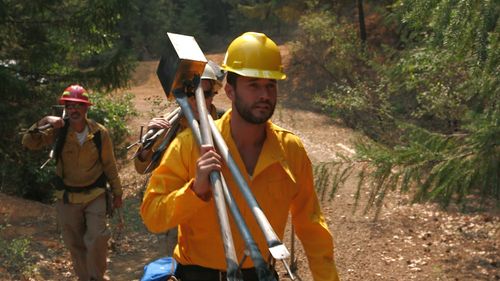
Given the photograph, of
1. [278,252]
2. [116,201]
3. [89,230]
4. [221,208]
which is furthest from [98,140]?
[278,252]

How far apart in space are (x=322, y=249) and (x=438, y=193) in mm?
2565

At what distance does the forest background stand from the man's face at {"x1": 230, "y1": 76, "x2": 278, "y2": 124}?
7.05ft

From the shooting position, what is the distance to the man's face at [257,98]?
2680mm

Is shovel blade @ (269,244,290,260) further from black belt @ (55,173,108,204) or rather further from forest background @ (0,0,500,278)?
black belt @ (55,173,108,204)

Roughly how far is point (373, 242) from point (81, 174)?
4.63 meters

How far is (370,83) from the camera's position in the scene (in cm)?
1519

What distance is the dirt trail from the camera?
7.77m

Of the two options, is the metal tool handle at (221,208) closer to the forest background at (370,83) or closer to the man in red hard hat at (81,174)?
the forest background at (370,83)

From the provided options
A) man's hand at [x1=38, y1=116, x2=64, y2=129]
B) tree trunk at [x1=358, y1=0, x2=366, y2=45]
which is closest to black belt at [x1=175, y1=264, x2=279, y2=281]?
man's hand at [x1=38, y1=116, x2=64, y2=129]

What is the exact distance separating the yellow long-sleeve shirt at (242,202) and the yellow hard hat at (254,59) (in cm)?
30

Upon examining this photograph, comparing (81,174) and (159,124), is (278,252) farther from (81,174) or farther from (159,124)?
(81,174)

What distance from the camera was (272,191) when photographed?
2766mm

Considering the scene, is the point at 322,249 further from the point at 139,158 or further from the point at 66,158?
the point at 66,158

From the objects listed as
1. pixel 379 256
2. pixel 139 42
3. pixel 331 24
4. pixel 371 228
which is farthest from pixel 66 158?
pixel 139 42
